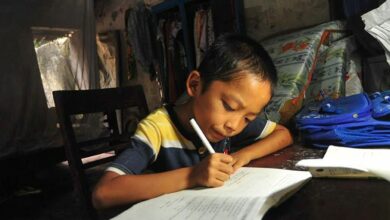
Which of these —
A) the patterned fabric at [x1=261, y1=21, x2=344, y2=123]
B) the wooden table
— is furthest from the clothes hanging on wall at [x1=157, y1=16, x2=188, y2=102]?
the wooden table

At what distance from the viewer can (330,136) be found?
0.88 meters

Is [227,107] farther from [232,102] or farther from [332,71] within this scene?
[332,71]

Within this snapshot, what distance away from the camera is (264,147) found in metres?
0.92

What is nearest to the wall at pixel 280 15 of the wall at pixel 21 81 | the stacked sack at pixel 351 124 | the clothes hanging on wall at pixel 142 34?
the clothes hanging on wall at pixel 142 34

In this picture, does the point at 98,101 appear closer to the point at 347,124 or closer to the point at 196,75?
the point at 196,75

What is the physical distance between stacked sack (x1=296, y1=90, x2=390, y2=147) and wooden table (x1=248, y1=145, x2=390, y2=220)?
30cm

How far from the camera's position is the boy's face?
76cm

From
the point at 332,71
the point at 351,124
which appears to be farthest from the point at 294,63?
the point at 351,124

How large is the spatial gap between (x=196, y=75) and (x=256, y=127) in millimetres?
292

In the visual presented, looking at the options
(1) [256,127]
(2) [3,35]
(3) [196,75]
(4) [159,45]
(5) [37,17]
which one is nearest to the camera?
(3) [196,75]

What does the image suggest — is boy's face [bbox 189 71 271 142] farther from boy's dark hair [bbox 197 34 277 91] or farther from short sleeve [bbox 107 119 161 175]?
short sleeve [bbox 107 119 161 175]

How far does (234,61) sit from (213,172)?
0.30 m

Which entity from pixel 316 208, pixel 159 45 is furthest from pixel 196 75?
pixel 159 45

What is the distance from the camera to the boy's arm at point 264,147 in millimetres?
827
